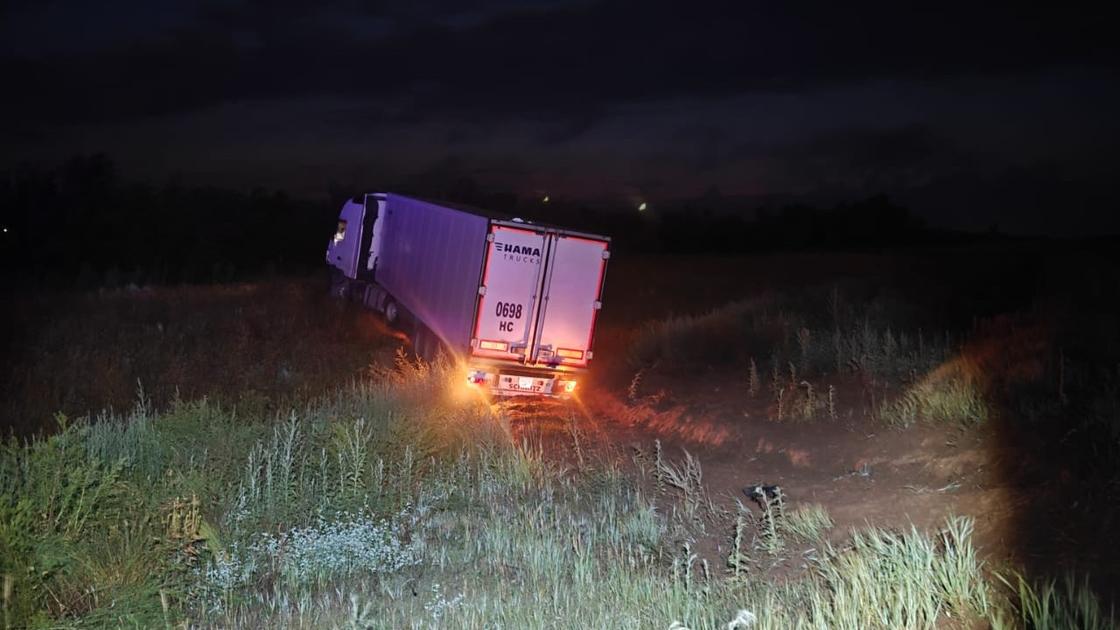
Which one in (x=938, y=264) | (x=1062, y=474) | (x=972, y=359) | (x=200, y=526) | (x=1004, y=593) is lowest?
(x=200, y=526)

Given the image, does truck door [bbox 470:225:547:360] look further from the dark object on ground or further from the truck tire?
the truck tire

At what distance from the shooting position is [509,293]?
17.5 metres

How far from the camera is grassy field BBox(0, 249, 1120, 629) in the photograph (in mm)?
5961

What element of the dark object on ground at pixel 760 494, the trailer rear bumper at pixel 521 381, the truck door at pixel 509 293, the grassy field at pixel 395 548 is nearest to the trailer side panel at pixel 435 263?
the truck door at pixel 509 293

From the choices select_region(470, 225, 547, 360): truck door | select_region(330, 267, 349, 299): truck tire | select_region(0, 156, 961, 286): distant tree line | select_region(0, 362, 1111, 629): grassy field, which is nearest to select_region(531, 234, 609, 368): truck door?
select_region(470, 225, 547, 360): truck door

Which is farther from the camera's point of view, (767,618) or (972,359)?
(972,359)

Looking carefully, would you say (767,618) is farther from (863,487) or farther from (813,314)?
(813,314)

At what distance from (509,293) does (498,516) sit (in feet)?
29.7

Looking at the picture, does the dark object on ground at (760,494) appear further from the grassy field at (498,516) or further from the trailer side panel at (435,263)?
the trailer side panel at (435,263)

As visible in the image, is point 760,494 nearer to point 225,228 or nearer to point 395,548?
point 395,548

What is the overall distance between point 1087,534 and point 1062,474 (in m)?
1.37

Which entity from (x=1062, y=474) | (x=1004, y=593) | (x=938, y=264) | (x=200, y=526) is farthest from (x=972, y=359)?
(x=938, y=264)

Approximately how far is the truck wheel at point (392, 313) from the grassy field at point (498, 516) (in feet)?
31.3

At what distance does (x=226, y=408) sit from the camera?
1346 centimetres
